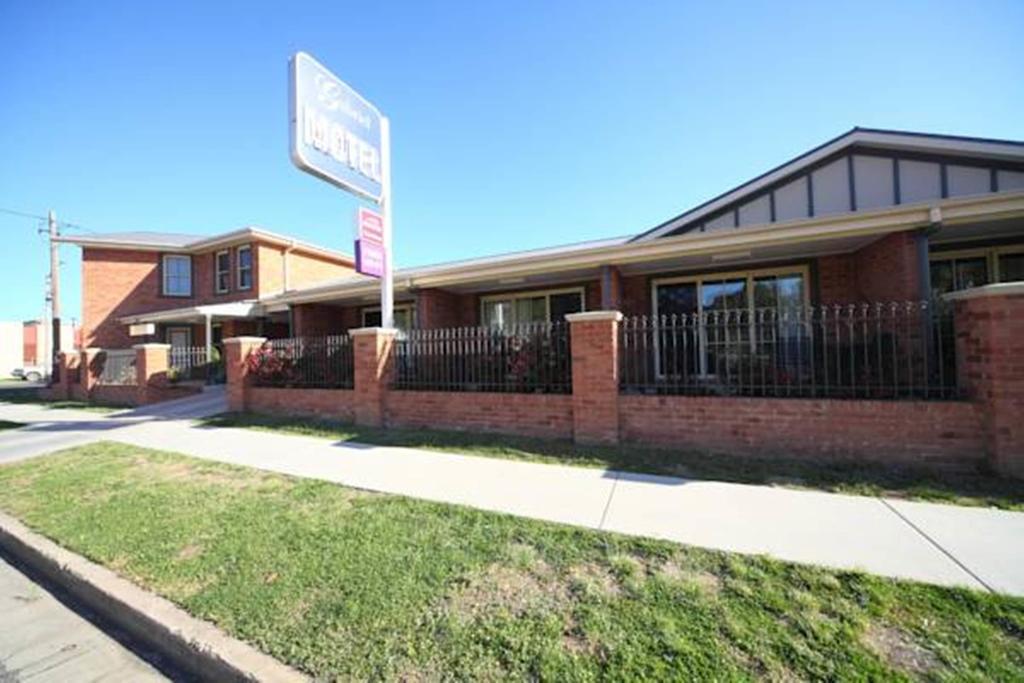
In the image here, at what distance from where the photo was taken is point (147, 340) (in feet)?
63.6

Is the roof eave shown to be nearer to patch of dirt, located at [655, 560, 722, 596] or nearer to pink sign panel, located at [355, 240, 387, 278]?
pink sign panel, located at [355, 240, 387, 278]

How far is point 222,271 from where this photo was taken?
1944 centimetres

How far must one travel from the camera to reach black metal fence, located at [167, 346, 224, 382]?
48.1 feet

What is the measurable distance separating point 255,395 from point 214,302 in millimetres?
11144

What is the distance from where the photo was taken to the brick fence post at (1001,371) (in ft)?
15.3

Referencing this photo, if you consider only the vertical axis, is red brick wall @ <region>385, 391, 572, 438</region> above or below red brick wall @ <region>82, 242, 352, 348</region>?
below

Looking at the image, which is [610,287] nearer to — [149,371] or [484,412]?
[484,412]

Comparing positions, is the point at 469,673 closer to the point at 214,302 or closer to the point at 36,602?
the point at 36,602

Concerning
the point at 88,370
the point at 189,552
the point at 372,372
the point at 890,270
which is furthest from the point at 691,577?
the point at 88,370

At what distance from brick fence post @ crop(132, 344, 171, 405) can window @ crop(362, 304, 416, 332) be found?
19.6 feet

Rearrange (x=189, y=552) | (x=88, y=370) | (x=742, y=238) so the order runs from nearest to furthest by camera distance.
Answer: (x=189, y=552) → (x=742, y=238) → (x=88, y=370)

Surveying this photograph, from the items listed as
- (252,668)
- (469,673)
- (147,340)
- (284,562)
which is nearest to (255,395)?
(284,562)

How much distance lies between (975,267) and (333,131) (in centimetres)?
1196

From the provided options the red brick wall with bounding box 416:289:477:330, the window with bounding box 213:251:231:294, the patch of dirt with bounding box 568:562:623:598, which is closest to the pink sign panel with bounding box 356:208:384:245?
the red brick wall with bounding box 416:289:477:330
